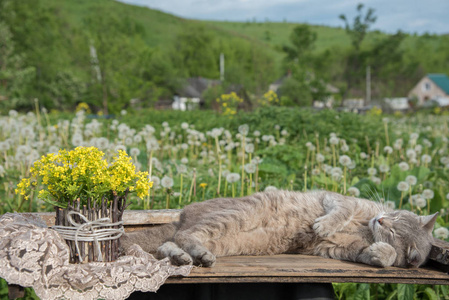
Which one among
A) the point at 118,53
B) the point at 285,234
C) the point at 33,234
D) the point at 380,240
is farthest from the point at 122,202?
the point at 118,53

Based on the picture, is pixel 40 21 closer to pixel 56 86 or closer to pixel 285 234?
pixel 56 86

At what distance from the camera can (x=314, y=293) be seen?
7.55 feet

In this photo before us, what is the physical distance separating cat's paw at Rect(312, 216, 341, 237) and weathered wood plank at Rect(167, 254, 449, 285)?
0.27 m

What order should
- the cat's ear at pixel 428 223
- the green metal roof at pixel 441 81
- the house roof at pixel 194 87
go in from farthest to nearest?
the green metal roof at pixel 441 81 < the house roof at pixel 194 87 < the cat's ear at pixel 428 223

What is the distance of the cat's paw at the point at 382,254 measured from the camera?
2.36m

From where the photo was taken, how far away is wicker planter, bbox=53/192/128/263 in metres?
2.15

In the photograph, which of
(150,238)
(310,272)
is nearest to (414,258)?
(310,272)

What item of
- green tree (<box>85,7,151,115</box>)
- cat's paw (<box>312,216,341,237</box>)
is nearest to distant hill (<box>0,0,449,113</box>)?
green tree (<box>85,7,151,115</box>)

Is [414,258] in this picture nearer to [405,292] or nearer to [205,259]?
[405,292]

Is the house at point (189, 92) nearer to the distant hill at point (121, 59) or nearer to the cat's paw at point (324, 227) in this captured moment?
the distant hill at point (121, 59)

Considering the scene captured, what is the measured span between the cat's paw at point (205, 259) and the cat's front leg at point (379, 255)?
3.00 ft

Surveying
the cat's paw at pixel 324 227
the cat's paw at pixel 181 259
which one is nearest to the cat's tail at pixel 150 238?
the cat's paw at pixel 181 259

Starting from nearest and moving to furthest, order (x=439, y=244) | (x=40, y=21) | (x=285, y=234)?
(x=439, y=244) → (x=285, y=234) → (x=40, y=21)

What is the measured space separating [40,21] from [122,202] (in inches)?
1126
